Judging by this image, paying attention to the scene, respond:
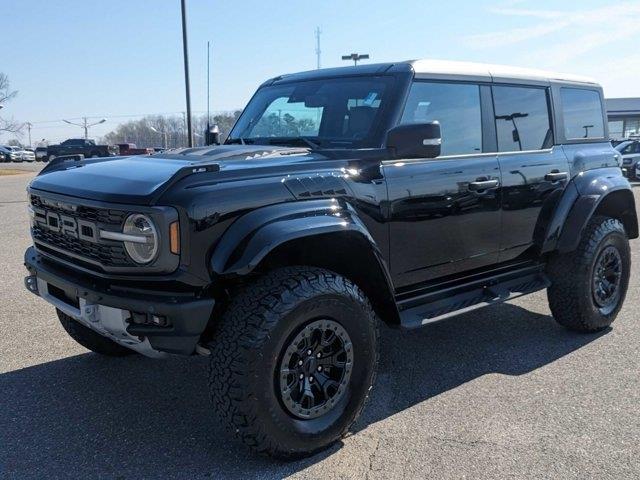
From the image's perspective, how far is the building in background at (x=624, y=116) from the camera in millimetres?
54594

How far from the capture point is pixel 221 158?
11.2ft

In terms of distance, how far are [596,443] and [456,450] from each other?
2.45ft

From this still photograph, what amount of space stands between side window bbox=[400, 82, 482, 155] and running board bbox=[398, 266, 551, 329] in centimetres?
94

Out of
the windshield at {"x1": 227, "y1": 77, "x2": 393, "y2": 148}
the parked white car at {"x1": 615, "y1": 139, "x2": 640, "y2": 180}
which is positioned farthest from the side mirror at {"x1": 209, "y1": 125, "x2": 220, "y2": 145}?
the parked white car at {"x1": 615, "y1": 139, "x2": 640, "y2": 180}

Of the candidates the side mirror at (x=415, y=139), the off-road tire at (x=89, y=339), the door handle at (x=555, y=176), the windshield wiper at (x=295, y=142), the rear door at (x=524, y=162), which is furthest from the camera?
the door handle at (x=555, y=176)

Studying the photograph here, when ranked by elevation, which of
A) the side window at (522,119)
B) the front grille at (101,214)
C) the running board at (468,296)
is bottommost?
the running board at (468,296)

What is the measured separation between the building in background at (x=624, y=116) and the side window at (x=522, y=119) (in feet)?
180

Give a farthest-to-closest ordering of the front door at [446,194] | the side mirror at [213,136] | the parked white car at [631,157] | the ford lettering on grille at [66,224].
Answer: the parked white car at [631,157] → the side mirror at [213,136] → the front door at [446,194] → the ford lettering on grille at [66,224]

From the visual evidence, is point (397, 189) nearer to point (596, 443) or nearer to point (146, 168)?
point (146, 168)

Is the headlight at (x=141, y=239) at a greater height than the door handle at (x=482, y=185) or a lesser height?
lesser

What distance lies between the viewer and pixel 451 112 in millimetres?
4008

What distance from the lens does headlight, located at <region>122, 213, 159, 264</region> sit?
2.70 m

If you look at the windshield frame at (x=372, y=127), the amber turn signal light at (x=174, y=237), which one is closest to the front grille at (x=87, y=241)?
the amber turn signal light at (x=174, y=237)

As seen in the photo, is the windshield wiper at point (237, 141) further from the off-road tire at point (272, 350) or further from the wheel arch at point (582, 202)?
the wheel arch at point (582, 202)
